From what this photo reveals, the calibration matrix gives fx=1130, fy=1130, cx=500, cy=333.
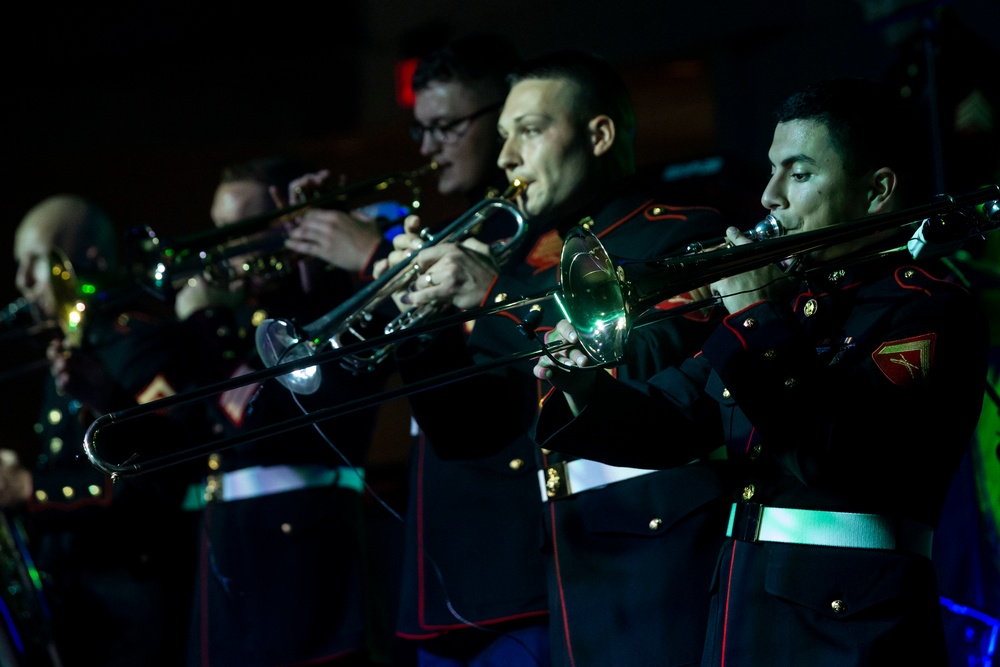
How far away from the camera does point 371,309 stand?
2928 mm

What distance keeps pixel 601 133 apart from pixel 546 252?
0.33 meters

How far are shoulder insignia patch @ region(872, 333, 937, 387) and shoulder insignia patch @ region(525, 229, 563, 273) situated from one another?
1.01m

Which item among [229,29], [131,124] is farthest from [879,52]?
[131,124]

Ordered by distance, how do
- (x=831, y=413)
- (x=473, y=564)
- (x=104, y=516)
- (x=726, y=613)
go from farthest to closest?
1. (x=104, y=516)
2. (x=473, y=564)
3. (x=726, y=613)
4. (x=831, y=413)

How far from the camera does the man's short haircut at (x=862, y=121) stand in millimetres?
2070

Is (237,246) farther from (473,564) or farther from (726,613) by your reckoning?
(726,613)

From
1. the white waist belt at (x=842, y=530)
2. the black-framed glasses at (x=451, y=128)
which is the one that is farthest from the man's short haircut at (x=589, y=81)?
the white waist belt at (x=842, y=530)

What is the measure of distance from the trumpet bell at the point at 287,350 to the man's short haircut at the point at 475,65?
100cm

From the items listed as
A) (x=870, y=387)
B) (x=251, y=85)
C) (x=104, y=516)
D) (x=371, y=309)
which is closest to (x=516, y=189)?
(x=371, y=309)

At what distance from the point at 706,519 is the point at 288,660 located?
59.9 inches

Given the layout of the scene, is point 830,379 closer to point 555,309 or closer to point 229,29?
point 555,309

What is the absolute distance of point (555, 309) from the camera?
262cm

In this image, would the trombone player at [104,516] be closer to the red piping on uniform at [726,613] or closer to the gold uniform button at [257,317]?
the gold uniform button at [257,317]

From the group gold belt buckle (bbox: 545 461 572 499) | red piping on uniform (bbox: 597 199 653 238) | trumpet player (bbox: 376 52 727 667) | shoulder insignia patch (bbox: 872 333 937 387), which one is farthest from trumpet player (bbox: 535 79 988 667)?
red piping on uniform (bbox: 597 199 653 238)
